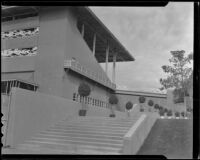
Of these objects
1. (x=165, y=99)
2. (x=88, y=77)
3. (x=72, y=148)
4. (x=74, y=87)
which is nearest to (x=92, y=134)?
(x=72, y=148)

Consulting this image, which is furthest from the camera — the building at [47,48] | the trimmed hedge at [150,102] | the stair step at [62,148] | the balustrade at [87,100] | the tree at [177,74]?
the trimmed hedge at [150,102]

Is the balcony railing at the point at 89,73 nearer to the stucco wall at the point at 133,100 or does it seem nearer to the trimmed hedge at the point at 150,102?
the stucco wall at the point at 133,100

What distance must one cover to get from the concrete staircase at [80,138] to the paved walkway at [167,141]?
581 mm

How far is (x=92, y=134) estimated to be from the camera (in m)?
5.94

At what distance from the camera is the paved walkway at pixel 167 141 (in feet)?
17.3

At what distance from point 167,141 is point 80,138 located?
6.73ft

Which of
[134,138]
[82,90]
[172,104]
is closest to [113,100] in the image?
[82,90]

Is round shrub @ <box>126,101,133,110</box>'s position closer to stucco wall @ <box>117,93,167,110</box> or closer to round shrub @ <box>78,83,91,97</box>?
stucco wall @ <box>117,93,167,110</box>

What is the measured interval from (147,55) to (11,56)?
4.26m

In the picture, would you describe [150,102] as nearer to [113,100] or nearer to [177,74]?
[113,100]

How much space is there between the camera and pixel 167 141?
615cm

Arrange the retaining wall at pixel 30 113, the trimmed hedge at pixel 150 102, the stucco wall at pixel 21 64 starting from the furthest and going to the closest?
the trimmed hedge at pixel 150 102, the stucco wall at pixel 21 64, the retaining wall at pixel 30 113

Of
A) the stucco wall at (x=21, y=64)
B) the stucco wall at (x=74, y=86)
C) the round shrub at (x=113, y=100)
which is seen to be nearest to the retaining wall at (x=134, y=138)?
the stucco wall at (x=74, y=86)

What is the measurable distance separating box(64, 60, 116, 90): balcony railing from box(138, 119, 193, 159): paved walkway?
9.93 ft
